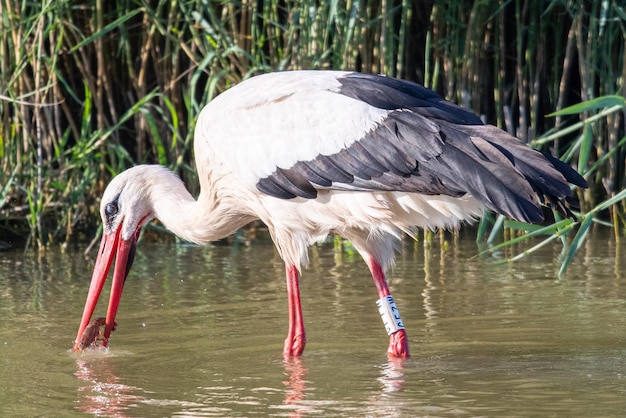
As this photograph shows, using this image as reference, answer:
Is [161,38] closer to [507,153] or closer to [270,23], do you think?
[270,23]

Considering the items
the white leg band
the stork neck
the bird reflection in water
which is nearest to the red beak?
the stork neck

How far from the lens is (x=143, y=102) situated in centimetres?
788

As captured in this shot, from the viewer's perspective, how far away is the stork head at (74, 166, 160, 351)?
5.94 metres

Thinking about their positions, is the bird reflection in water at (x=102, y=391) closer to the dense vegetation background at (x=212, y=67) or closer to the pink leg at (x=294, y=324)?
the pink leg at (x=294, y=324)

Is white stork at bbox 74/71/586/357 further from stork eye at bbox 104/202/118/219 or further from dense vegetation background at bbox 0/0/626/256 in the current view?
dense vegetation background at bbox 0/0/626/256

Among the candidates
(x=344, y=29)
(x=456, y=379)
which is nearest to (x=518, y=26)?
(x=344, y=29)

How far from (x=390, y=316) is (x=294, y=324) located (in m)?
0.42

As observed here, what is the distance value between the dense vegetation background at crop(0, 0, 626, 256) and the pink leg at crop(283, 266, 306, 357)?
83.7 inches

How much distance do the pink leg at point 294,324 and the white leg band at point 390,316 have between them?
365 millimetres

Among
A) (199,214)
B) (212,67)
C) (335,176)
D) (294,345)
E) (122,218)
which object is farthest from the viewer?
(212,67)

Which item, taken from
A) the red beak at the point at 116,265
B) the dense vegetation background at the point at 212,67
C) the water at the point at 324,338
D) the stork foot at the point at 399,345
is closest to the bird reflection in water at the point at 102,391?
the water at the point at 324,338

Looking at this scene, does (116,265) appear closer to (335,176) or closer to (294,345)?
(294,345)

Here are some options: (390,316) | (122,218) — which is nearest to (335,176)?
(390,316)

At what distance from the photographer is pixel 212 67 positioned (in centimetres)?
809
